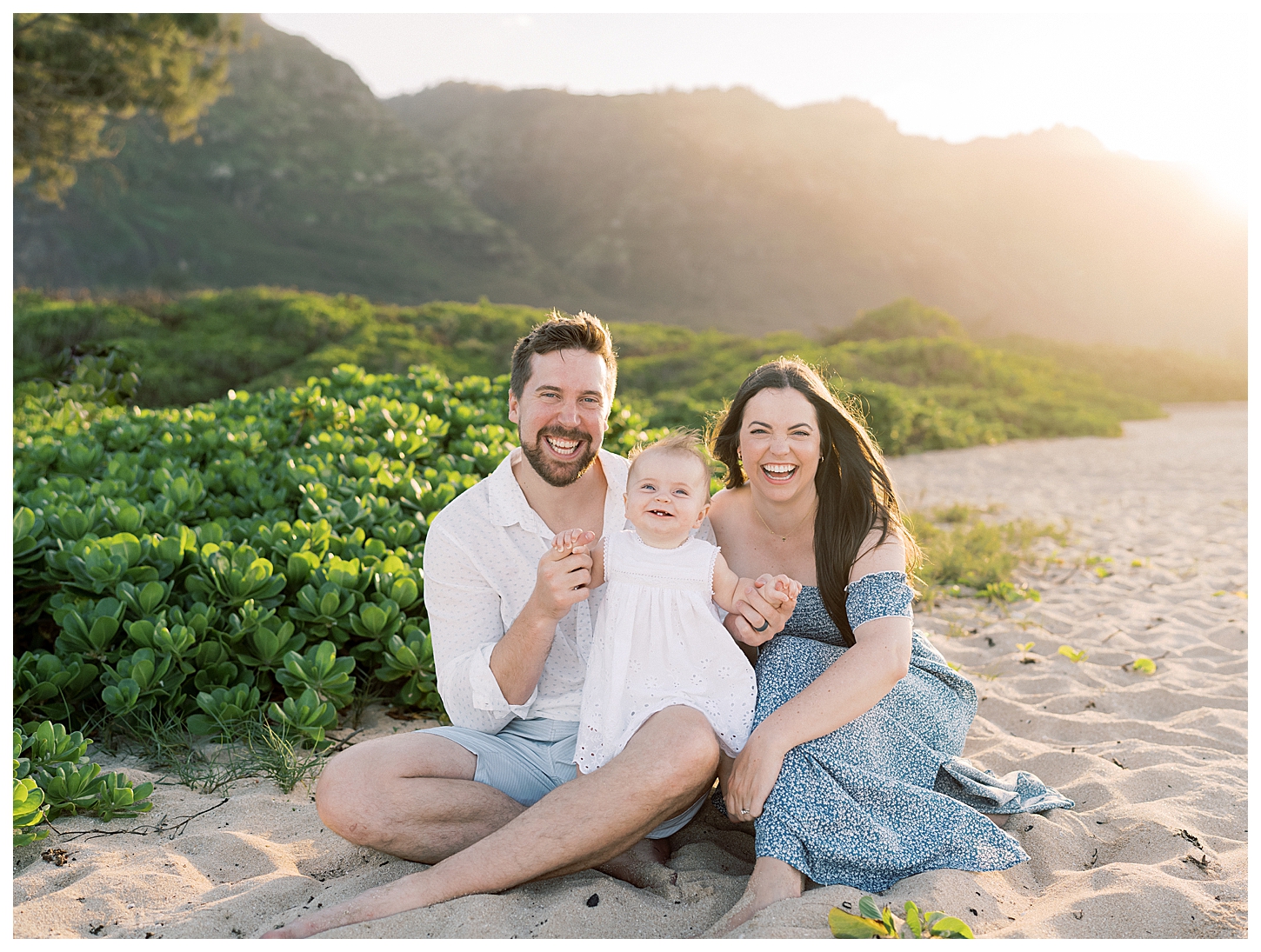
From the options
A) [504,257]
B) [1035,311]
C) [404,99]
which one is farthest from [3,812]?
[404,99]

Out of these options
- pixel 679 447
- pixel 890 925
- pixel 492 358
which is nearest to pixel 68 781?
pixel 679 447

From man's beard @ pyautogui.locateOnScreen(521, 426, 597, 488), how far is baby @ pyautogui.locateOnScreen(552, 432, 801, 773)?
225 mm

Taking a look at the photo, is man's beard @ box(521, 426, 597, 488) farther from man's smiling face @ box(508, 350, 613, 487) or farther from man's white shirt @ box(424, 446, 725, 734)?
man's white shirt @ box(424, 446, 725, 734)

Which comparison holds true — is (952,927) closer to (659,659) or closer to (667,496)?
(659,659)

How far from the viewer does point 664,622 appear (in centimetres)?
241

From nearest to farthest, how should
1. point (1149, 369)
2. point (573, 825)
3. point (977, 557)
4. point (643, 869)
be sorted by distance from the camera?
1. point (573, 825)
2. point (643, 869)
3. point (977, 557)
4. point (1149, 369)

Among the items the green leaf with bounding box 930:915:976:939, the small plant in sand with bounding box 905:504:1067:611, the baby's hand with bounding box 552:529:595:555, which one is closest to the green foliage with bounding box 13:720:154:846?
the baby's hand with bounding box 552:529:595:555

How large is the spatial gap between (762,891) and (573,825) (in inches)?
20.0

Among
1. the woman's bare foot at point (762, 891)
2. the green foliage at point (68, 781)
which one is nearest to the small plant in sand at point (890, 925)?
the woman's bare foot at point (762, 891)

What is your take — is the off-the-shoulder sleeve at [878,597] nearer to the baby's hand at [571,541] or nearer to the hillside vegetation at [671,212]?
the baby's hand at [571,541]

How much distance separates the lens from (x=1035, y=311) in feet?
158

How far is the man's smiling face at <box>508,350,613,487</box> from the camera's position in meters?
2.65

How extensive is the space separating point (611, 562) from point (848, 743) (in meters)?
0.84

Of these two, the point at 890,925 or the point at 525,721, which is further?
the point at 525,721
